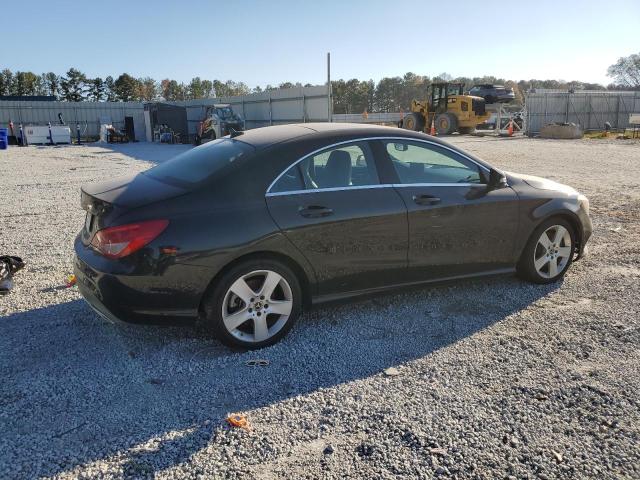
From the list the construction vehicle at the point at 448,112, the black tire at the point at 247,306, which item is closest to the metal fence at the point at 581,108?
the construction vehicle at the point at 448,112

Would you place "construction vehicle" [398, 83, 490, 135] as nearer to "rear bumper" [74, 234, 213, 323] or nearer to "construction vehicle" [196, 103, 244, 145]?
"construction vehicle" [196, 103, 244, 145]

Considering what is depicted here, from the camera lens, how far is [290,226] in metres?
3.89

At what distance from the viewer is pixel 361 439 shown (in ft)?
9.48

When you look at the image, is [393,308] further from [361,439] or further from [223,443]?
[223,443]

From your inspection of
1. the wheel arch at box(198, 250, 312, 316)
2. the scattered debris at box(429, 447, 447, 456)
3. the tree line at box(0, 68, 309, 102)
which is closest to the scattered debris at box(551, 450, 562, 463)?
the scattered debris at box(429, 447, 447, 456)

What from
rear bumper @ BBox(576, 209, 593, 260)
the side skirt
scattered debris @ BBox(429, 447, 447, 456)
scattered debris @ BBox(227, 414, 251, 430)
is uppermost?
rear bumper @ BBox(576, 209, 593, 260)

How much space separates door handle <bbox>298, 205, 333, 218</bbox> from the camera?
13.0 feet

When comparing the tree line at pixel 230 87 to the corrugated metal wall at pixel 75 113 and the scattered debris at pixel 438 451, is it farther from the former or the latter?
the scattered debris at pixel 438 451

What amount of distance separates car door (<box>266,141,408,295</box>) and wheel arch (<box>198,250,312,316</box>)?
4.0 inches

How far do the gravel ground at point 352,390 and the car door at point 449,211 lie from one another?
415 mm

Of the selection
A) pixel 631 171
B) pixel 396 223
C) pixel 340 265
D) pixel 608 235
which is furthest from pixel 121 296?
pixel 631 171

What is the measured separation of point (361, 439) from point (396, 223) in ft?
6.35

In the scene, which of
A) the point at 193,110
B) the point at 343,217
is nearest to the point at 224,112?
the point at 193,110

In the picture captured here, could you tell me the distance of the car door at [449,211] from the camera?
4480 mm
